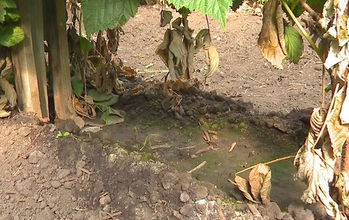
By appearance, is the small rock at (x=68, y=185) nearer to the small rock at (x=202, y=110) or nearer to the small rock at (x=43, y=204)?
the small rock at (x=43, y=204)

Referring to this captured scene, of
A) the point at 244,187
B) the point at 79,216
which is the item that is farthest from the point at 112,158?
the point at 244,187

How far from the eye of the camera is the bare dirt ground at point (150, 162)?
1.75m

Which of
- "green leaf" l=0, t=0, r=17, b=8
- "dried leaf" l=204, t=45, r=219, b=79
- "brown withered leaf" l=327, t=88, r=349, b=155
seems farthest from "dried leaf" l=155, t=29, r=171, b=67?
"brown withered leaf" l=327, t=88, r=349, b=155

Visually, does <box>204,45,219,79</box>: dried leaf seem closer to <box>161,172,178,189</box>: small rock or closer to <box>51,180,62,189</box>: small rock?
<box>161,172,178,189</box>: small rock

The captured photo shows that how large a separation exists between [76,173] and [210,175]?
0.46 metres

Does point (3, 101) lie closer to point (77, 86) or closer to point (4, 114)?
point (4, 114)

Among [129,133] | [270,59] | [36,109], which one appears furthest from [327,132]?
[36,109]

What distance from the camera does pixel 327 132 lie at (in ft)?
5.00

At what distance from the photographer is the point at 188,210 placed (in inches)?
67.2

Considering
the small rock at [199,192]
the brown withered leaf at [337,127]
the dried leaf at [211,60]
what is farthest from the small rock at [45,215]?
the brown withered leaf at [337,127]

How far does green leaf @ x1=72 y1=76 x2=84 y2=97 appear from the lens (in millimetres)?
2387

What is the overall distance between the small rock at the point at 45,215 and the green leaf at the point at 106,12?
0.58 m

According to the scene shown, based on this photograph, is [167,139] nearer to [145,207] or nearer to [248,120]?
[248,120]

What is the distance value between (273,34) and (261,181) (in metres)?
0.43
